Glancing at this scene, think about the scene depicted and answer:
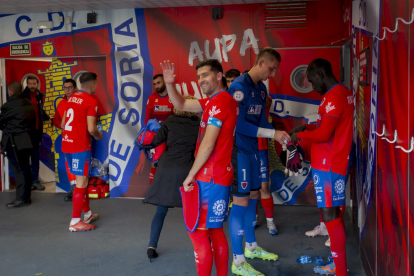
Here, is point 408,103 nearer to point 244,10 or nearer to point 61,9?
point 244,10

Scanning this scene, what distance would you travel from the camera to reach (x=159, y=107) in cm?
609

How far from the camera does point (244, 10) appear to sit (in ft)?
19.7

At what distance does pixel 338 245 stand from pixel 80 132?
298 cm

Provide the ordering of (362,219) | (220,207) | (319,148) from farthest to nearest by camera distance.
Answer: (362,219) < (319,148) < (220,207)

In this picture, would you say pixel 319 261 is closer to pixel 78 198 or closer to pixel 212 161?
pixel 212 161

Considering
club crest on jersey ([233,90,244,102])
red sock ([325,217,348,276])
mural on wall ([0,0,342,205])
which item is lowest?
red sock ([325,217,348,276])

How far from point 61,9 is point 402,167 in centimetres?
570

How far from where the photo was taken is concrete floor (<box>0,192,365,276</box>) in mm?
3770

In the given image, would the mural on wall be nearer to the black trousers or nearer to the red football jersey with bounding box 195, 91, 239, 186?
the black trousers

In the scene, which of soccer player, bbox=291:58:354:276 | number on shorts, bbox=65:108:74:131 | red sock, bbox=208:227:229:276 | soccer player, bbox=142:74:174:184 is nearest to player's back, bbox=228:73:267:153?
soccer player, bbox=291:58:354:276

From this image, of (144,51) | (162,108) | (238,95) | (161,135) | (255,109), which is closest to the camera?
(238,95)

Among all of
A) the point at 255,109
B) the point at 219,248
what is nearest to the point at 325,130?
the point at 255,109

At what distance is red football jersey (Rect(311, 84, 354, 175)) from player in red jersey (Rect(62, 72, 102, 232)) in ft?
8.45

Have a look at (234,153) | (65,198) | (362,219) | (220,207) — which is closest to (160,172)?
(234,153)
